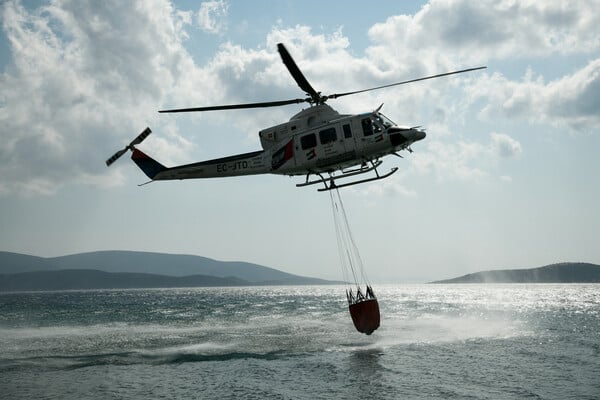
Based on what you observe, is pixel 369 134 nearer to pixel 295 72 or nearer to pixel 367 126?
pixel 367 126

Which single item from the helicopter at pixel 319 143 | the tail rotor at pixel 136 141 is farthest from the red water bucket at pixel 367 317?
the tail rotor at pixel 136 141

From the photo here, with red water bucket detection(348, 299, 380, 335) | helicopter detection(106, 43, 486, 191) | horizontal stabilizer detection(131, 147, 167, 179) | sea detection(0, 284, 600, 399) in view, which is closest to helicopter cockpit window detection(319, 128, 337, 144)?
helicopter detection(106, 43, 486, 191)

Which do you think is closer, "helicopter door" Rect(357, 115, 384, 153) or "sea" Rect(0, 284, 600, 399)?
"helicopter door" Rect(357, 115, 384, 153)

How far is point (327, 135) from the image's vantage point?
2184 cm

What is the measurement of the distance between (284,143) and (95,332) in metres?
42.3

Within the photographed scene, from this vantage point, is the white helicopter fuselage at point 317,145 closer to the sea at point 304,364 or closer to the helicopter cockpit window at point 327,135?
the helicopter cockpit window at point 327,135

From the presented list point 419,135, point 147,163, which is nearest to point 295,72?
point 419,135

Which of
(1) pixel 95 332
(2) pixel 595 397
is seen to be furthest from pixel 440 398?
(1) pixel 95 332

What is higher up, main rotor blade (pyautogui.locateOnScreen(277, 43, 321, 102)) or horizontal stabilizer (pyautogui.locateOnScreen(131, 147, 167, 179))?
main rotor blade (pyautogui.locateOnScreen(277, 43, 321, 102))

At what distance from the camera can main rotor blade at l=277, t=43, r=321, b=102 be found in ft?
58.4

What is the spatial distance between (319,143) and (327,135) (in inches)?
20.7

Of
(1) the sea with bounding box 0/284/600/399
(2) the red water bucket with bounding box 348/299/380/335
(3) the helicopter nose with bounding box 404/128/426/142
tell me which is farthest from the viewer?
(2) the red water bucket with bounding box 348/299/380/335

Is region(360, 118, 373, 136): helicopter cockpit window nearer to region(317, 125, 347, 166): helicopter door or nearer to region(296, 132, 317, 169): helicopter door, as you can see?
region(317, 125, 347, 166): helicopter door

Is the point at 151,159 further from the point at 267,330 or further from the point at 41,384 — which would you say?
the point at 267,330
